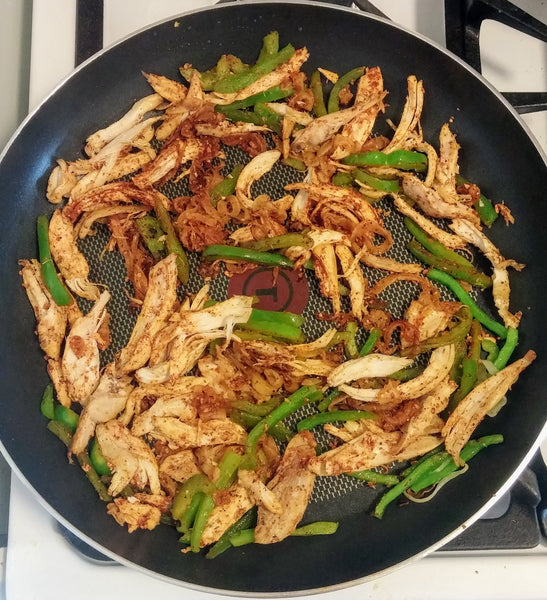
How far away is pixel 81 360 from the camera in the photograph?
148 centimetres

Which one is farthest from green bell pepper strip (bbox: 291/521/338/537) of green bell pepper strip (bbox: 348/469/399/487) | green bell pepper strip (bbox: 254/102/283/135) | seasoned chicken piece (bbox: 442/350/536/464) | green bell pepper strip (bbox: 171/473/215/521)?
green bell pepper strip (bbox: 254/102/283/135)

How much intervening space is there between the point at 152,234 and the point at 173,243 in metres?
0.07

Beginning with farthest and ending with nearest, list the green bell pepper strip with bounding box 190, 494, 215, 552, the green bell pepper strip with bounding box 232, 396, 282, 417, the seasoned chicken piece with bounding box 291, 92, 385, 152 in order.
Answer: the seasoned chicken piece with bounding box 291, 92, 385, 152
the green bell pepper strip with bounding box 232, 396, 282, 417
the green bell pepper strip with bounding box 190, 494, 215, 552

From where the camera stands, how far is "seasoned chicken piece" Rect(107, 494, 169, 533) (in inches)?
54.3

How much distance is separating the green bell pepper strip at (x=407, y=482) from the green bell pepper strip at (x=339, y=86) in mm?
968

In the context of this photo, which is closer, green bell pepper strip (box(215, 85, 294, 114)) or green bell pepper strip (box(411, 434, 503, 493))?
green bell pepper strip (box(411, 434, 503, 493))

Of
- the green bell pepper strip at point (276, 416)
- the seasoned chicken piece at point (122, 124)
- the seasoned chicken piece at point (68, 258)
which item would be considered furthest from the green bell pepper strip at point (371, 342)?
the seasoned chicken piece at point (122, 124)

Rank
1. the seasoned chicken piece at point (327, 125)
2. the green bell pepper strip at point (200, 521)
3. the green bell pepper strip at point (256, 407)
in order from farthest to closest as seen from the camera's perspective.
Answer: the seasoned chicken piece at point (327, 125)
the green bell pepper strip at point (256, 407)
the green bell pepper strip at point (200, 521)

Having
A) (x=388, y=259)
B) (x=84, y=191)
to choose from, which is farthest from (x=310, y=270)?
(x=84, y=191)

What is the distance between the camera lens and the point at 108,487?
143 centimetres

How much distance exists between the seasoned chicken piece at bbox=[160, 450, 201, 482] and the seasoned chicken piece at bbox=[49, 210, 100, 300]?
0.46m

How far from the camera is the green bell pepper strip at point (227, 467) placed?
142 centimetres

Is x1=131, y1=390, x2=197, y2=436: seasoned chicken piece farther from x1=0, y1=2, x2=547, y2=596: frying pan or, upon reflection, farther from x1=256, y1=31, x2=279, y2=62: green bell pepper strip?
x1=256, y1=31, x2=279, y2=62: green bell pepper strip

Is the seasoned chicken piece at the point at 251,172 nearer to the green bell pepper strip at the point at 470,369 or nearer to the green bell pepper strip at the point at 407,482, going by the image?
the green bell pepper strip at the point at 470,369
